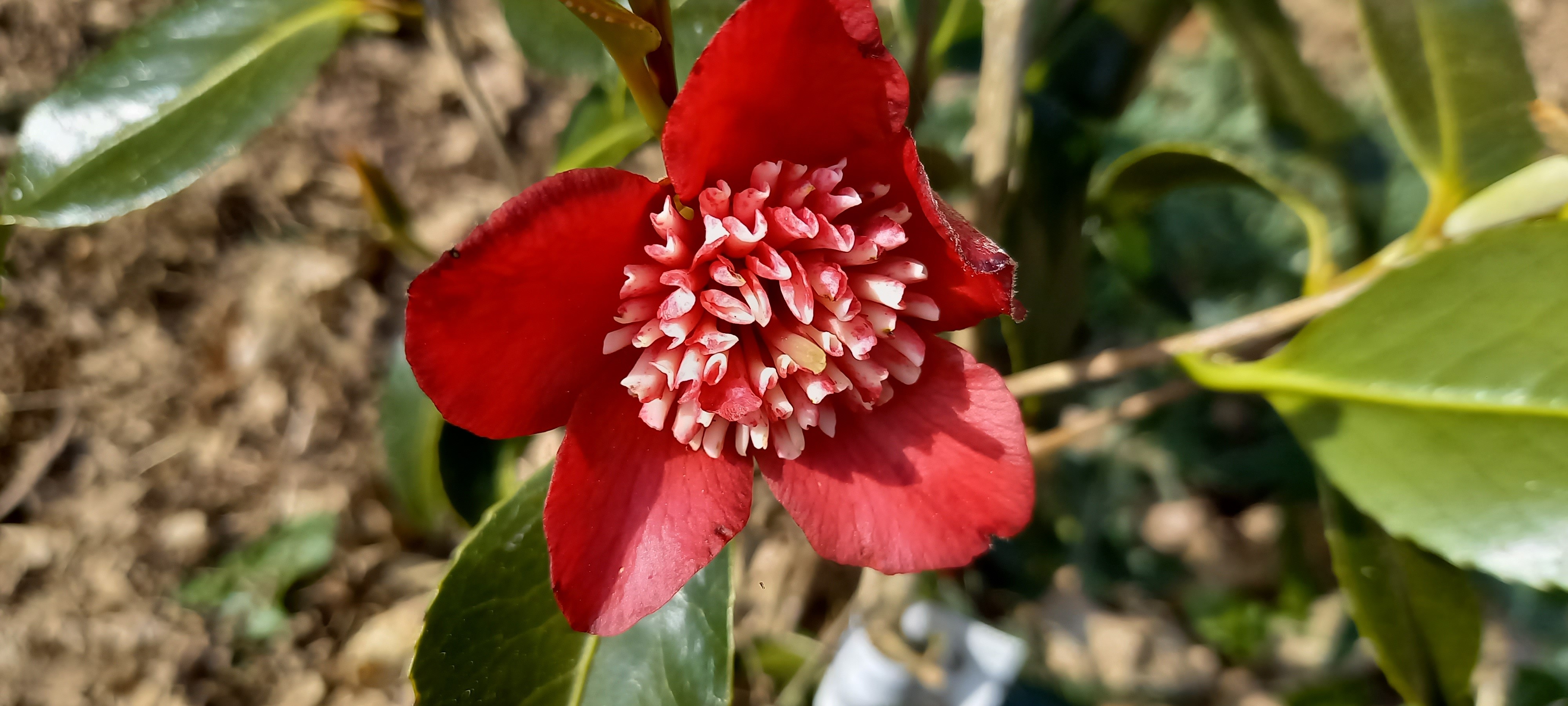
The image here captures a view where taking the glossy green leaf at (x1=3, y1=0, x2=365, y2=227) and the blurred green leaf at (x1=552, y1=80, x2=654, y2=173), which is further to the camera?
the blurred green leaf at (x1=552, y1=80, x2=654, y2=173)

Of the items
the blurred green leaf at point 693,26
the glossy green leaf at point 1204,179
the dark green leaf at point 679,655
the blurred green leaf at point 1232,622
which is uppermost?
the blurred green leaf at point 693,26

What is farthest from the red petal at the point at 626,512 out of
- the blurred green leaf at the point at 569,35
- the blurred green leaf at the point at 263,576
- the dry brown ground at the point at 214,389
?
the blurred green leaf at the point at 263,576

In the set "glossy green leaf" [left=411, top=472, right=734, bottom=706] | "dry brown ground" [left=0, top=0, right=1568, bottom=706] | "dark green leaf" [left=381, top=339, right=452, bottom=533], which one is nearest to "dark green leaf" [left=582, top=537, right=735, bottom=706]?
"glossy green leaf" [left=411, top=472, right=734, bottom=706]

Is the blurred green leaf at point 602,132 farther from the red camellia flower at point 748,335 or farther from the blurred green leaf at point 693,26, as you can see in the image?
the red camellia flower at point 748,335

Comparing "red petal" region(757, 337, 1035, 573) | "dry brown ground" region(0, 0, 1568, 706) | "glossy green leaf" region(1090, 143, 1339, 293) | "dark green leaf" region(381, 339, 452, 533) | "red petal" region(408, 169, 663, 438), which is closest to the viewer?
"red petal" region(408, 169, 663, 438)

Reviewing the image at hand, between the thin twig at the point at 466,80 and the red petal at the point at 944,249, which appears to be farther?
the thin twig at the point at 466,80

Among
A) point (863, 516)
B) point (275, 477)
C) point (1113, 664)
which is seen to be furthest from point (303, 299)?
point (1113, 664)

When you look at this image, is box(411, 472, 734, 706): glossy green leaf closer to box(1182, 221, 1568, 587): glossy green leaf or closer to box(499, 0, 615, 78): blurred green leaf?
box(499, 0, 615, 78): blurred green leaf
